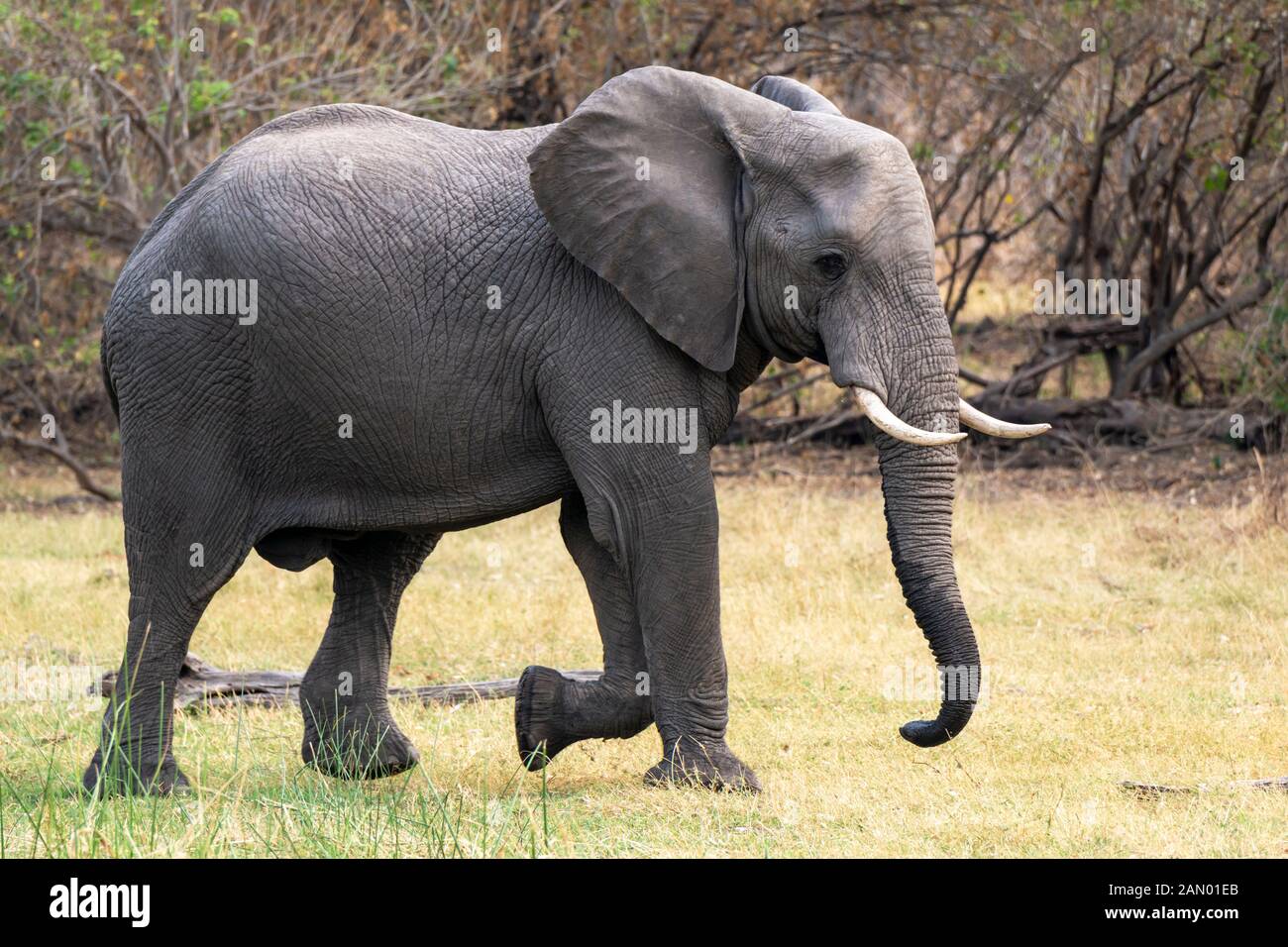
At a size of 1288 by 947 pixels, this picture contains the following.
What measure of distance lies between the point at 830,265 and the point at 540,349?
40.9 inches

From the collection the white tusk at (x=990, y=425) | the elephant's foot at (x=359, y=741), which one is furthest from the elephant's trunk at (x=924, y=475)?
the elephant's foot at (x=359, y=741)

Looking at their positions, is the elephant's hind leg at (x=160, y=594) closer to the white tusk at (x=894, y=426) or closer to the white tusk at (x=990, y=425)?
the white tusk at (x=894, y=426)

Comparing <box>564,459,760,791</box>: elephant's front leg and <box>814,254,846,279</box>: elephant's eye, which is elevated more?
<box>814,254,846,279</box>: elephant's eye

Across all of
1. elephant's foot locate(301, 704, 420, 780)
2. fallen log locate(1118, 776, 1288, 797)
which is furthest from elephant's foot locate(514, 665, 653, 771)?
fallen log locate(1118, 776, 1288, 797)

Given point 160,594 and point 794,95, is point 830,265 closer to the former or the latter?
point 794,95

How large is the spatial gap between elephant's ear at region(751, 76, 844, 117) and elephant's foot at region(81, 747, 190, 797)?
3244mm

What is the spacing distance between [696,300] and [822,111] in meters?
0.89

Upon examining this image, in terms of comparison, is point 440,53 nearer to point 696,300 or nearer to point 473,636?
point 473,636

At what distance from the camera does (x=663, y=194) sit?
20.4 ft

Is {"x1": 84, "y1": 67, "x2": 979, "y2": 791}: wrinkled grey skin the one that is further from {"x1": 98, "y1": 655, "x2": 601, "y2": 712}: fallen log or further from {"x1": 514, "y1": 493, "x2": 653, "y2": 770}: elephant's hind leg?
{"x1": 98, "y1": 655, "x2": 601, "y2": 712}: fallen log

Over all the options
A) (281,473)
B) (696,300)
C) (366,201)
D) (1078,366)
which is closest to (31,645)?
(281,473)

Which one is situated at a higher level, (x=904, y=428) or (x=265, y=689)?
(x=904, y=428)

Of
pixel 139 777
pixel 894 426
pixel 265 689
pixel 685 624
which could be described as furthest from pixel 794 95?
pixel 265 689

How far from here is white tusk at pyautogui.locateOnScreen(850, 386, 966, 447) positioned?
19.1 ft
